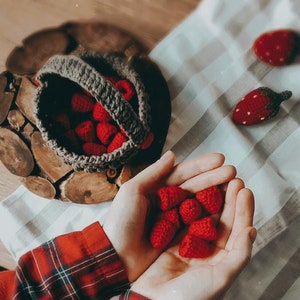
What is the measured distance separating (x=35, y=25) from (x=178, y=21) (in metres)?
0.25

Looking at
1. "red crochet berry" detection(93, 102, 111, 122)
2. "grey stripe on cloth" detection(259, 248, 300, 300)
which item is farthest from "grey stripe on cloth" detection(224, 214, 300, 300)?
"red crochet berry" detection(93, 102, 111, 122)

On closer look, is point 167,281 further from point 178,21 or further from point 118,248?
point 178,21

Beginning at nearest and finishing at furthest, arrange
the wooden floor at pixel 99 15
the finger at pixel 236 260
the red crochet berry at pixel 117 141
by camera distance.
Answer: the finger at pixel 236 260, the red crochet berry at pixel 117 141, the wooden floor at pixel 99 15

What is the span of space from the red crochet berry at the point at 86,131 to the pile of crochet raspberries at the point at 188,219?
14 centimetres

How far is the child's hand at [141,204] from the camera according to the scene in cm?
60

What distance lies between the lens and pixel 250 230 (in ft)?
1.78

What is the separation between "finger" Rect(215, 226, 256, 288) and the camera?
53cm

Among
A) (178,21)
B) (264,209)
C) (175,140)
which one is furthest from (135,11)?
(264,209)

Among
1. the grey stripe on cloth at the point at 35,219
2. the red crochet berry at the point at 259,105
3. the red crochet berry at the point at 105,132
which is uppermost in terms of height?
the red crochet berry at the point at 259,105

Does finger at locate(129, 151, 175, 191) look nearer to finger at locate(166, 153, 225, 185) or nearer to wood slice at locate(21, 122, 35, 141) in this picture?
finger at locate(166, 153, 225, 185)

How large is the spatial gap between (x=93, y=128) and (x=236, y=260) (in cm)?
29

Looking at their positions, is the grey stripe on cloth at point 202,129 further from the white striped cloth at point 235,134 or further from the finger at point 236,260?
the finger at point 236,260

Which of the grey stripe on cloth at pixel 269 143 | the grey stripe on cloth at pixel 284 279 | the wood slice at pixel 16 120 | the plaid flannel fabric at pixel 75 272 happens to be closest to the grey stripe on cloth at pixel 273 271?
the grey stripe on cloth at pixel 284 279

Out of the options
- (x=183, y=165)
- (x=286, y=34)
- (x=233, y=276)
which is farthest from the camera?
(x=286, y=34)
